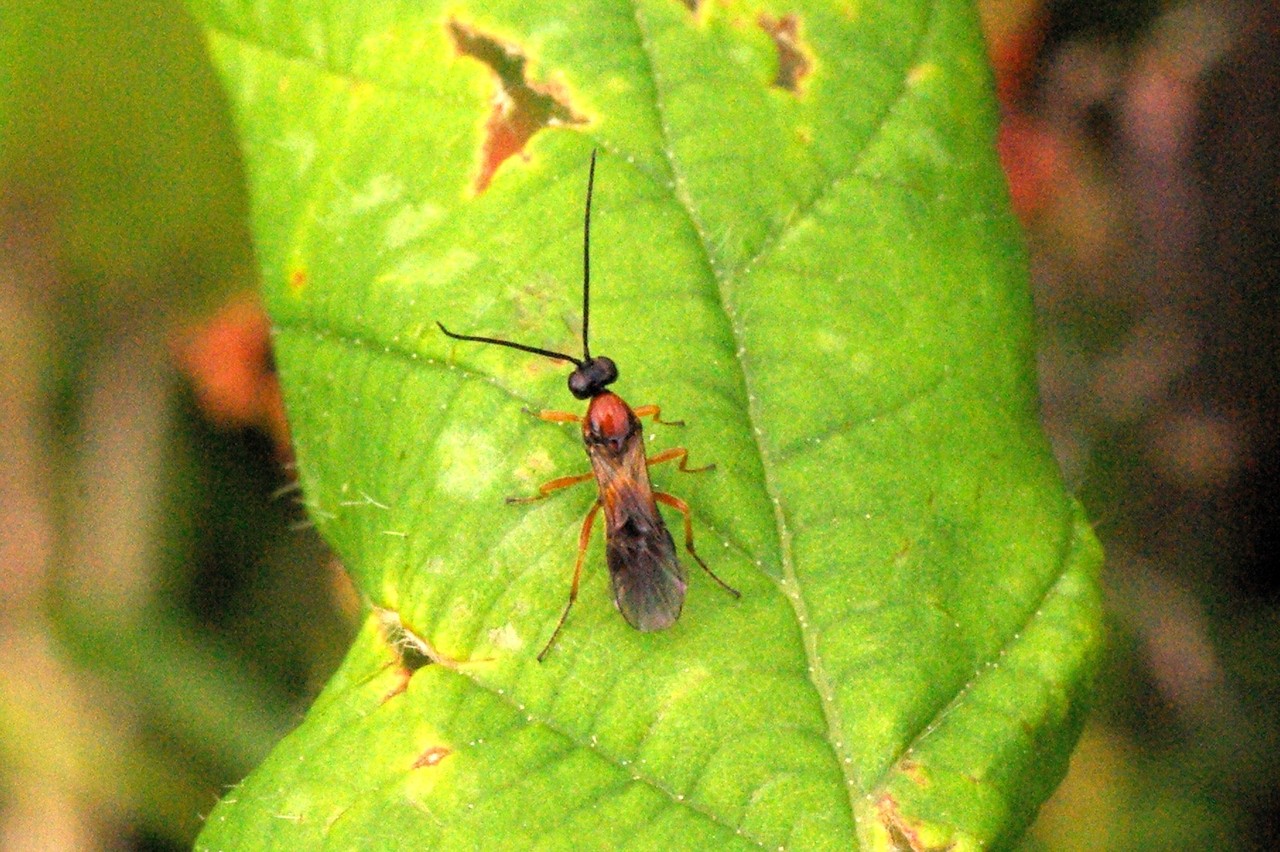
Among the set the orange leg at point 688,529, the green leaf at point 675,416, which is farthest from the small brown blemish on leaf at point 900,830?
the orange leg at point 688,529

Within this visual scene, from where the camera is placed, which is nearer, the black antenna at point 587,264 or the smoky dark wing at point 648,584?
the smoky dark wing at point 648,584

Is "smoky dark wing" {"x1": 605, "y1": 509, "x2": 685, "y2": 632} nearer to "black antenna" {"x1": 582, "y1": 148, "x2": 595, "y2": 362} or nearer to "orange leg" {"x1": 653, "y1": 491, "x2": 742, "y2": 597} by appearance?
"orange leg" {"x1": 653, "y1": 491, "x2": 742, "y2": 597}

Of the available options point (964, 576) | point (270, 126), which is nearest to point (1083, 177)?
point (964, 576)

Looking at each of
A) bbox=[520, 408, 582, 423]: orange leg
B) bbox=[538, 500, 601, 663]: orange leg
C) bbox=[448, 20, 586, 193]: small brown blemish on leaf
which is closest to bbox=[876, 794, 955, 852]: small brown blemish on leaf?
bbox=[538, 500, 601, 663]: orange leg

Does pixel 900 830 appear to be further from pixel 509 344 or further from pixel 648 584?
pixel 509 344

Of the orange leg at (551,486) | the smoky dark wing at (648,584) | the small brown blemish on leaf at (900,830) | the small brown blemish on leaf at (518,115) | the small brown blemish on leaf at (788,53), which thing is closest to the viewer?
the small brown blemish on leaf at (900,830)

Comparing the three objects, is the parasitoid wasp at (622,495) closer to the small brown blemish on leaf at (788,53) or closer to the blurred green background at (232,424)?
the small brown blemish on leaf at (788,53)
